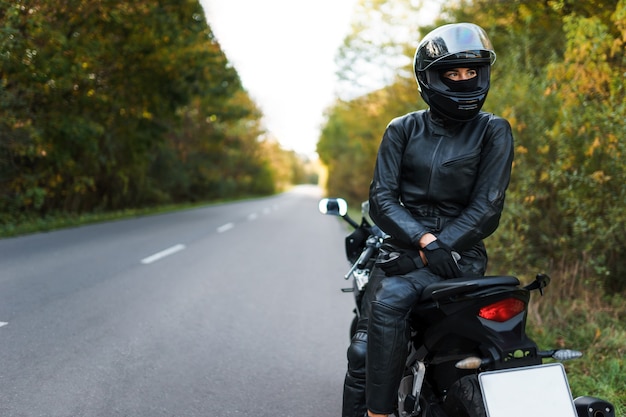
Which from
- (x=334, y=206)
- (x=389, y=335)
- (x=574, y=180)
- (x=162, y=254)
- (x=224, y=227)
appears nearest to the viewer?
(x=389, y=335)

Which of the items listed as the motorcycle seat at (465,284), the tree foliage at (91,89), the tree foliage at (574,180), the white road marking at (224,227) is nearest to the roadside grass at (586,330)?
the tree foliage at (574,180)

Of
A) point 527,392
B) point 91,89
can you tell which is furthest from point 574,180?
point 91,89

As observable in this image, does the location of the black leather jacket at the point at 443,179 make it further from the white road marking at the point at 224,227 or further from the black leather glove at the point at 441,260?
the white road marking at the point at 224,227

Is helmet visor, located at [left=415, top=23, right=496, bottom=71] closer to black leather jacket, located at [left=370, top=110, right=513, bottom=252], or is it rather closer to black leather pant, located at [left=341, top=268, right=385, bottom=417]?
black leather jacket, located at [left=370, top=110, right=513, bottom=252]

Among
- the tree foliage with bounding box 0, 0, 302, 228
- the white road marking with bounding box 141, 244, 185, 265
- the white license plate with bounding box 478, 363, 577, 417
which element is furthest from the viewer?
the tree foliage with bounding box 0, 0, 302, 228

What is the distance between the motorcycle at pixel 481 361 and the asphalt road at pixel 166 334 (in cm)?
122

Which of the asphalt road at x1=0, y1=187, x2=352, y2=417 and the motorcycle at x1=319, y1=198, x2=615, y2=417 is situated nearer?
the motorcycle at x1=319, y1=198, x2=615, y2=417

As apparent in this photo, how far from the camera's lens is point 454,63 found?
2447 mm

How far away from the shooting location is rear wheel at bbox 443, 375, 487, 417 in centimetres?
205

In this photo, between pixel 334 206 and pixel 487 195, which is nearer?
pixel 487 195

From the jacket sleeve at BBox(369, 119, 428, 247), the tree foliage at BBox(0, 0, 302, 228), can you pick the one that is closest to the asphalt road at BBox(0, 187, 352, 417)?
the jacket sleeve at BBox(369, 119, 428, 247)

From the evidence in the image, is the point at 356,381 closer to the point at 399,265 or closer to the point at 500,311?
the point at 399,265

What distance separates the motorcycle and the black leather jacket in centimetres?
34

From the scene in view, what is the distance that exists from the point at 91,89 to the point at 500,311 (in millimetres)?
15390
